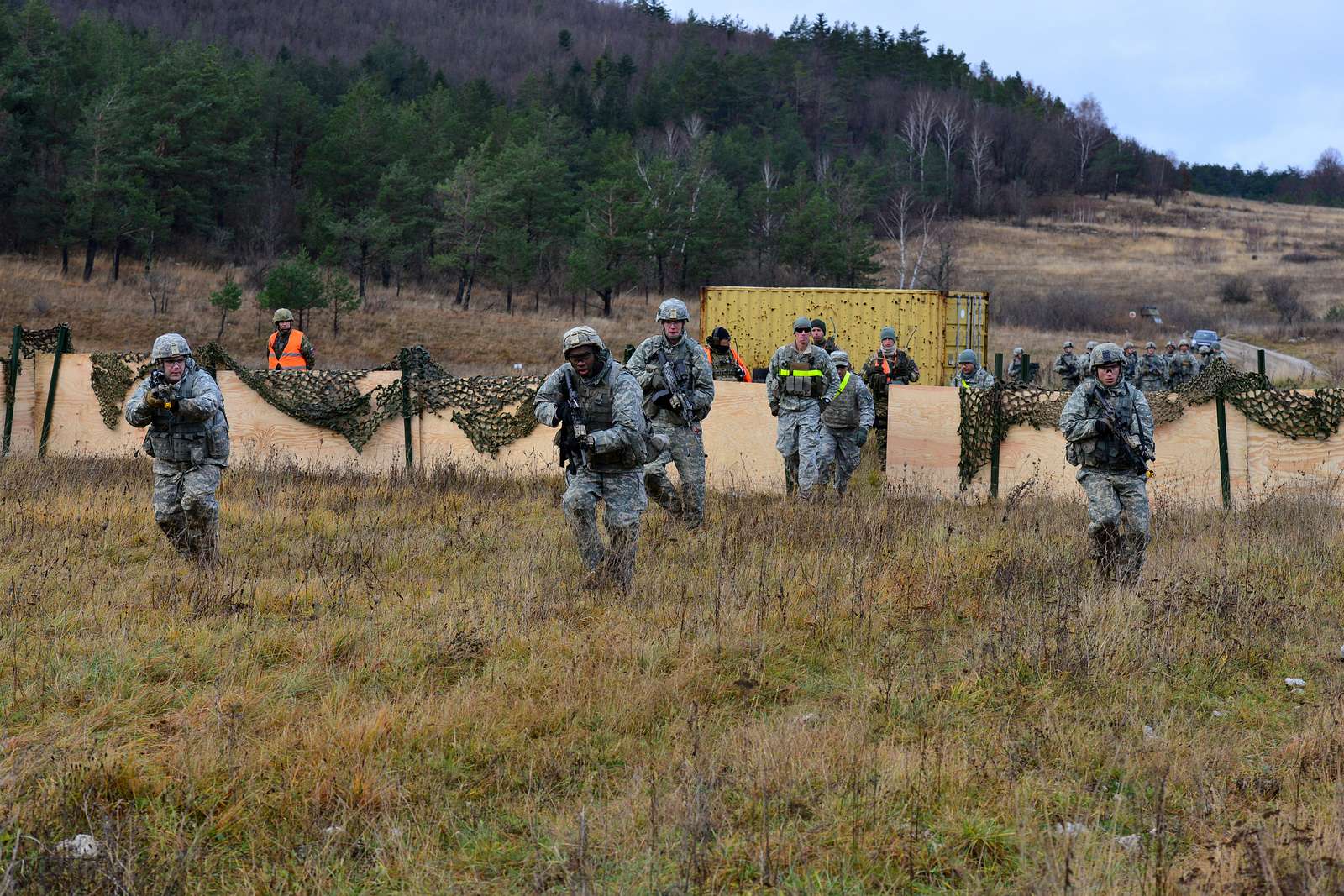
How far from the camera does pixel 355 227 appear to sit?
149 feet

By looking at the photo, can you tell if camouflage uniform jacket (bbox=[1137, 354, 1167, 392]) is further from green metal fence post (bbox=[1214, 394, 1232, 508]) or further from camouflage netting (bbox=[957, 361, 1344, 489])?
green metal fence post (bbox=[1214, 394, 1232, 508])

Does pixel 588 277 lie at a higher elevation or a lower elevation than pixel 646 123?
lower

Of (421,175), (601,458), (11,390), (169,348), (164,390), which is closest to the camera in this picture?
(601,458)

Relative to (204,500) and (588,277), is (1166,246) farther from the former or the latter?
(204,500)

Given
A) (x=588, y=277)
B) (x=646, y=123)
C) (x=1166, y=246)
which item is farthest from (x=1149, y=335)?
(x=646, y=123)

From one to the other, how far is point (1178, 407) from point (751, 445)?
13.4 feet

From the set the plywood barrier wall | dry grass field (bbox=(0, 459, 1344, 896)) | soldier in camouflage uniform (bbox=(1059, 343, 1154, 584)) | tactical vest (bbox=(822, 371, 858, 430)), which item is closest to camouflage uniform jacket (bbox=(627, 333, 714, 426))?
dry grass field (bbox=(0, 459, 1344, 896))

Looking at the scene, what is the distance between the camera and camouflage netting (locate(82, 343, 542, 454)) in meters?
12.1

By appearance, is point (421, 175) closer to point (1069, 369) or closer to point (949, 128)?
point (1069, 369)

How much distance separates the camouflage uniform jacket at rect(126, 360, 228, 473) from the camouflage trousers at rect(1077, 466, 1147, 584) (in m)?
5.72

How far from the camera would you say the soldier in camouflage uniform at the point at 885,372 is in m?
13.6

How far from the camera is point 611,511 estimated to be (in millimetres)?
7074

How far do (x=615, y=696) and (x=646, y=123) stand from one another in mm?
75635

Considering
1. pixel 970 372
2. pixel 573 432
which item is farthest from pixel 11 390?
pixel 970 372
